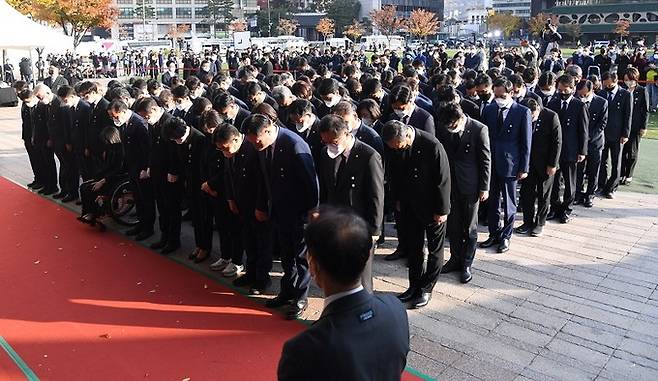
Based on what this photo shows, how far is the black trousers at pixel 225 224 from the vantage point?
5582 mm

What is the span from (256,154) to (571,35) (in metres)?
64.0

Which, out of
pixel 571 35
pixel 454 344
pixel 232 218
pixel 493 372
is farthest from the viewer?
pixel 571 35

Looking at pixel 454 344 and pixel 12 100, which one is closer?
pixel 454 344

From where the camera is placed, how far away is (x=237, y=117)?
6285 mm

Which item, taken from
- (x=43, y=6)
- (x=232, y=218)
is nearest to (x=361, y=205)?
(x=232, y=218)

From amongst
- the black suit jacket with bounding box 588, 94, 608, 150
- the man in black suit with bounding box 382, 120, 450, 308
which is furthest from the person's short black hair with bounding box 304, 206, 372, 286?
the black suit jacket with bounding box 588, 94, 608, 150

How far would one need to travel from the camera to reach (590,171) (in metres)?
7.28

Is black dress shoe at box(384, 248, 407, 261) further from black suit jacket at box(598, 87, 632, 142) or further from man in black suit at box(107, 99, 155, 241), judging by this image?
black suit jacket at box(598, 87, 632, 142)

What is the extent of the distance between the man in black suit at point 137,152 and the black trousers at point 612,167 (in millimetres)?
5796

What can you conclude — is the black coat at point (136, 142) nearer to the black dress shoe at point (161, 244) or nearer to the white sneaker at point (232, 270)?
the black dress shoe at point (161, 244)

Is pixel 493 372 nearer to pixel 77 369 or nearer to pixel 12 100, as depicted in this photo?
pixel 77 369

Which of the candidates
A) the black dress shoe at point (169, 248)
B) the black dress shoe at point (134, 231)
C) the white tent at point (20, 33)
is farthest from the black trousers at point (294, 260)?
the white tent at point (20, 33)

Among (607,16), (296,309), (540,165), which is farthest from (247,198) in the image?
(607,16)

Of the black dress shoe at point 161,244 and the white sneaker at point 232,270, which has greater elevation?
the black dress shoe at point 161,244
